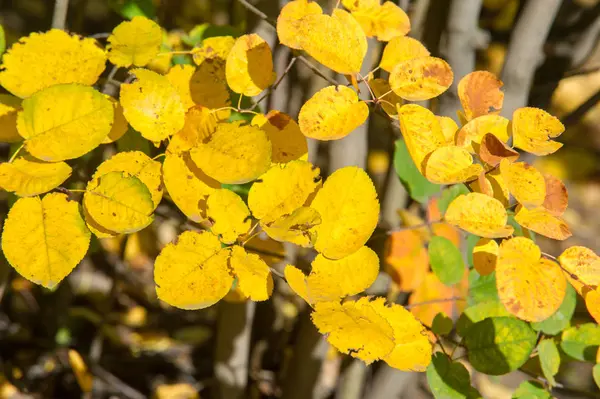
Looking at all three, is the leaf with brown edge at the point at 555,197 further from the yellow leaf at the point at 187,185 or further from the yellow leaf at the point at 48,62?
the yellow leaf at the point at 48,62

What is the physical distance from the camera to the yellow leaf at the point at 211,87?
0.63 m

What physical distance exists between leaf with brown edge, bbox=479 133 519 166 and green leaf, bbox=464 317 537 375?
20 centimetres

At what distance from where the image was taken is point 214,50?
2.15 ft

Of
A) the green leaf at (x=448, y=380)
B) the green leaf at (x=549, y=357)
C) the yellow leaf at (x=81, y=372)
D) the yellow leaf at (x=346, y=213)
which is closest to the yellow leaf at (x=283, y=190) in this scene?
the yellow leaf at (x=346, y=213)

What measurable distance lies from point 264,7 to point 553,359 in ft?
2.08

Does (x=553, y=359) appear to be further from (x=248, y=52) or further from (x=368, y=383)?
(x=368, y=383)

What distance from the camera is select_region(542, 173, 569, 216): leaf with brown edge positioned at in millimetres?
548

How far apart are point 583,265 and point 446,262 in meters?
0.20

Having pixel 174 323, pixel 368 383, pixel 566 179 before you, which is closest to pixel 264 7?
pixel 368 383

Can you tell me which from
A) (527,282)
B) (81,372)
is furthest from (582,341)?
(81,372)

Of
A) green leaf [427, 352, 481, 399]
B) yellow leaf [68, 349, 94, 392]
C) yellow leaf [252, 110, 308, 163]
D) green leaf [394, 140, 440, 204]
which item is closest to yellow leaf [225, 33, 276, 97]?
yellow leaf [252, 110, 308, 163]

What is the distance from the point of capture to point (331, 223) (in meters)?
0.53

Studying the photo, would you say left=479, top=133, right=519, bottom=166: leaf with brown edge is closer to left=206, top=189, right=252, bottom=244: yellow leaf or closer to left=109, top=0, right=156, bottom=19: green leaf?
left=206, top=189, right=252, bottom=244: yellow leaf

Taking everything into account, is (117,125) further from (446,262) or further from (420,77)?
(446,262)
